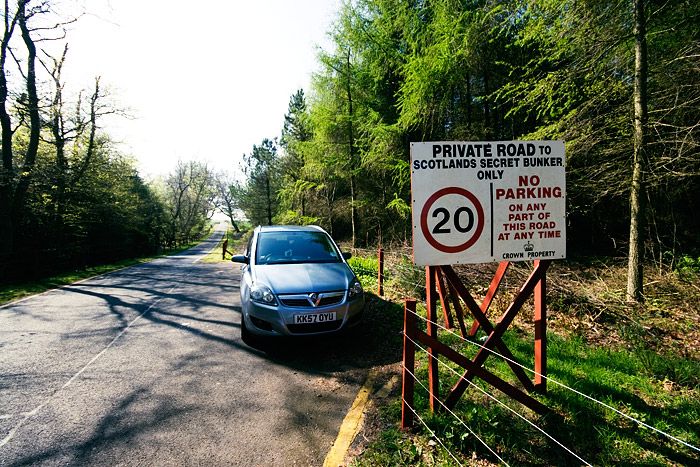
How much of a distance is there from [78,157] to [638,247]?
25.0 metres

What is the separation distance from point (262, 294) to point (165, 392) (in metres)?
1.50

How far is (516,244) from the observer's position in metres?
2.94

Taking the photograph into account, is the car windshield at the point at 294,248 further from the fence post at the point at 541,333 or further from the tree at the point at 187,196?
the tree at the point at 187,196

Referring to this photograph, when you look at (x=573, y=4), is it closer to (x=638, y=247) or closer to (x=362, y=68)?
(x=638, y=247)

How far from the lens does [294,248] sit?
19.1 feet

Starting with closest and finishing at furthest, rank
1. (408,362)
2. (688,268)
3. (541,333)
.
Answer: (408,362), (541,333), (688,268)

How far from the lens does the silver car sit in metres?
4.33

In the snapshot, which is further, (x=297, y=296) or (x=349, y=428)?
(x=297, y=296)

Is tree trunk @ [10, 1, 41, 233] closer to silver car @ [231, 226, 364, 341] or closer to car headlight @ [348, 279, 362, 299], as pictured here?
silver car @ [231, 226, 364, 341]

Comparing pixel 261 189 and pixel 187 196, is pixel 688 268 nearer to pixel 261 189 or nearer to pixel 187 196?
pixel 261 189

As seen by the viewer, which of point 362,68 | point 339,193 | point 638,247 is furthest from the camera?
point 339,193

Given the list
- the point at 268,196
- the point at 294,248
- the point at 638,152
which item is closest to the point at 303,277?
the point at 294,248

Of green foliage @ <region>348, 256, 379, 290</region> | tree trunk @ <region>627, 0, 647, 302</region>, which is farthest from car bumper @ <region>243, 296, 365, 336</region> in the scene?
tree trunk @ <region>627, 0, 647, 302</region>

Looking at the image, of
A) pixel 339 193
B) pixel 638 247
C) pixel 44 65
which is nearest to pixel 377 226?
pixel 339 193
